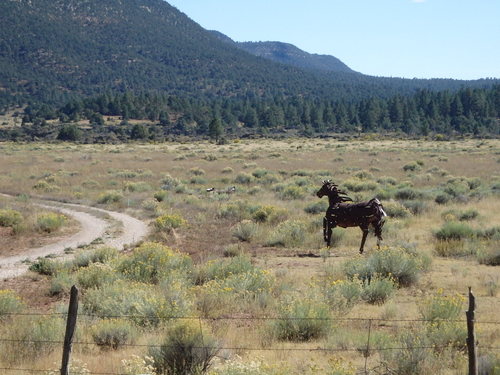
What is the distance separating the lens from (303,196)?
2745 cm

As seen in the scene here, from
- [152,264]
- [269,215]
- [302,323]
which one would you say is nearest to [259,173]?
[269,215]

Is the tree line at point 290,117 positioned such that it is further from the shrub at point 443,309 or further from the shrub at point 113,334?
the shrub at point 443,309

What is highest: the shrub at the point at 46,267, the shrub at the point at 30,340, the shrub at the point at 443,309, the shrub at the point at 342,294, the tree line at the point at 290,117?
the tree line at the point at 290,117

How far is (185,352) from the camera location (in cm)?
680

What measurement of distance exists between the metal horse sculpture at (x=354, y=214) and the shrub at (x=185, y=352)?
7640 millimetres

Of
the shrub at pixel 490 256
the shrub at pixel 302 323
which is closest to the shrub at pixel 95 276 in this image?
the shrub at pixel 302 323


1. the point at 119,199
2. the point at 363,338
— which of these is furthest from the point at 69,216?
the point at 363,338

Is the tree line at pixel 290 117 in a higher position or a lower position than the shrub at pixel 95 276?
higher

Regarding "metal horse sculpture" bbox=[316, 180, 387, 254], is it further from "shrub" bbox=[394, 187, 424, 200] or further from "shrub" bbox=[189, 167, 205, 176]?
"shrub" bbox=[189, 167, 205, 176]

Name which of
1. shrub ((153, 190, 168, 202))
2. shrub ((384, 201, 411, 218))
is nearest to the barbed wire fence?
shrub ((384, 201, 411, 218))

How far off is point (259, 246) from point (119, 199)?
529 inches

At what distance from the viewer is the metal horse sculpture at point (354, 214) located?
45.7ft

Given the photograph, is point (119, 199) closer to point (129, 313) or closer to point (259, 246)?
point (259, 246)

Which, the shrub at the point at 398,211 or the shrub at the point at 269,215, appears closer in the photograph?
the shrub at the point at 398,211
